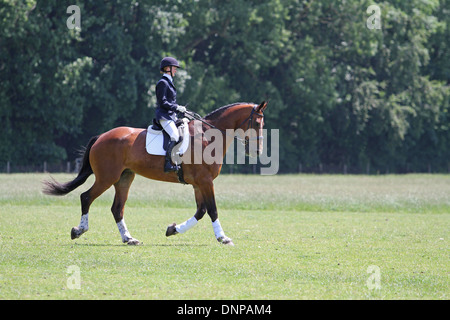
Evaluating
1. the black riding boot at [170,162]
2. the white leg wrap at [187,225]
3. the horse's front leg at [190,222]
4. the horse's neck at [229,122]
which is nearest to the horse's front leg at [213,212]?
the horse's front leg at [190,222]

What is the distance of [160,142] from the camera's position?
16.7 metres

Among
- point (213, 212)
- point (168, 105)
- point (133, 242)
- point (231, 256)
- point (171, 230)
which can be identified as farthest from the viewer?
point (171, 230)

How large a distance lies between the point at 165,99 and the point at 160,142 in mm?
958

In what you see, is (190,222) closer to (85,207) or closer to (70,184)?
(85,207)

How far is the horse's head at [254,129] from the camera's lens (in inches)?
657

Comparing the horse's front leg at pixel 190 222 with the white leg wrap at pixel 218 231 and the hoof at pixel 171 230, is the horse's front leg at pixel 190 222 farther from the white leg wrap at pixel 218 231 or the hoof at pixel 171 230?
the white leg wrap at pixel 218 231

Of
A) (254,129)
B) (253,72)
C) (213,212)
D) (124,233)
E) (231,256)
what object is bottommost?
(231,256)

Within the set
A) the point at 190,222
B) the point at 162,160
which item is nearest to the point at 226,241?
the point at 190,222

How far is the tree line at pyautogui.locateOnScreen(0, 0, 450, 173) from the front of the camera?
47.6m

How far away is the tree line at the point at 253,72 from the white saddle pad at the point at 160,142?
99.5 feet

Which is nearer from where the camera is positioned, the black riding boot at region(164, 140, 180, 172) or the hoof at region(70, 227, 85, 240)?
the hoof at region(70, 227, 85, 240)

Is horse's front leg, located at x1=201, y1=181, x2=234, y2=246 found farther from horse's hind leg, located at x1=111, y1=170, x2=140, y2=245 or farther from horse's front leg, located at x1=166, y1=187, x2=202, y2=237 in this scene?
horse's hind leg, located at x1=111, y1=170, x2=140, y2=245

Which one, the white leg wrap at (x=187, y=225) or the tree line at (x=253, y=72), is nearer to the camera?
the white leg wrap at (x=187, y=225)

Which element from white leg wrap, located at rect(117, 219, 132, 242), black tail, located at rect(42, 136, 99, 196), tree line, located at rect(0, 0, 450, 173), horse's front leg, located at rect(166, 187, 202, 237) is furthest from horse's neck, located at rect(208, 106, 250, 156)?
tree line, located at rect(0, 0, 450, 173)
